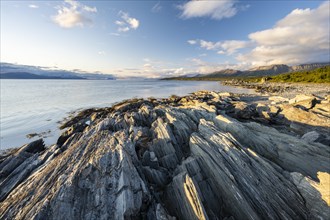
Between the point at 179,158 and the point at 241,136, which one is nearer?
the point at 179,158

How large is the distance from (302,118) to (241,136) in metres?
11.5

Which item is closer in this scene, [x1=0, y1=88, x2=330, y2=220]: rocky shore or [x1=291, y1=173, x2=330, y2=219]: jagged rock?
[x1=0, y1=88, x2=330, y2=220]: rocky shore

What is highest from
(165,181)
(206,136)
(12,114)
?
(206,136)

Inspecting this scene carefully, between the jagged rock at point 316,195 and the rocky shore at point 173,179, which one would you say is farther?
the jagged rock at point 316,195

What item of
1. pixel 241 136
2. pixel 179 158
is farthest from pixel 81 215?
pixel 241 136

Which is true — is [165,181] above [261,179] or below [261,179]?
below

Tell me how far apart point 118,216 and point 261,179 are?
670cm

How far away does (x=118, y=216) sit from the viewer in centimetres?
616

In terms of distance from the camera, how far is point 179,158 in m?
11.1

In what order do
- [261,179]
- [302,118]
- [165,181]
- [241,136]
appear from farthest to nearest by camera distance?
[302,118] → [241,136] → [165,181] → [261,179]

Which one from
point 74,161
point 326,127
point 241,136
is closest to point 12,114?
point 74,161

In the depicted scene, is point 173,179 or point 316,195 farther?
point 173,179

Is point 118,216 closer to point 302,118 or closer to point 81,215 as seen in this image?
point 81,215

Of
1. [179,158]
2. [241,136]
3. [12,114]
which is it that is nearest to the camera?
[179,158]
